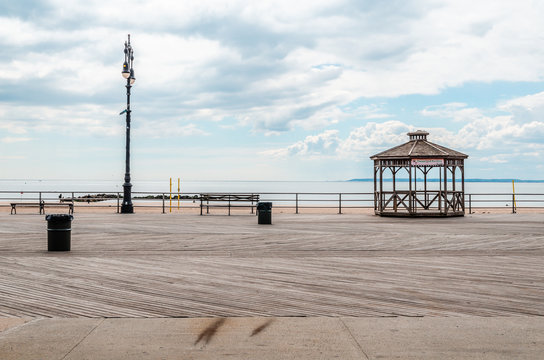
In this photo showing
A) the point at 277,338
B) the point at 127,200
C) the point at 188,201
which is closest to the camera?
the point at 277,338

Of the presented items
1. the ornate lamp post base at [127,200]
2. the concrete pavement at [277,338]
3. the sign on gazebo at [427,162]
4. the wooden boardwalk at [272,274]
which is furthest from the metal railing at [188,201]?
the concrete pavement at [277,338]

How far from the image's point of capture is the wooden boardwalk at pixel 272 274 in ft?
19.6

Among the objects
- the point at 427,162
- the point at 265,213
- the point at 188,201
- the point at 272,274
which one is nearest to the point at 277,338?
the point at 272,274

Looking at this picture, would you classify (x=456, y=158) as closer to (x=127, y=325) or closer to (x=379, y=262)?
(x=379, y=262)

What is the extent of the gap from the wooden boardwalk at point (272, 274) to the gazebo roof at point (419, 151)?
7.13 meters

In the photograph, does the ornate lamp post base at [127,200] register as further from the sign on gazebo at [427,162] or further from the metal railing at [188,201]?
the sign on gazebo at [427,162]

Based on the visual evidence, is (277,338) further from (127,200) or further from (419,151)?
(127,200)

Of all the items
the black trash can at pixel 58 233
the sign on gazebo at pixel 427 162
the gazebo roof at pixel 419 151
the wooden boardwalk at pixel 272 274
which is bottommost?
the wooden boardwalk at pixel 272 274

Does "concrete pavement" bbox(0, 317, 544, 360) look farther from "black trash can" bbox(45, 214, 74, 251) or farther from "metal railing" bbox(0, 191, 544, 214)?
"metal railing" bbox(0, 191, 544, 214)

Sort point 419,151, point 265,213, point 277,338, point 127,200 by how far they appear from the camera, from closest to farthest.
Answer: point 277,338
point 265,213
point 419,151
point 127,200

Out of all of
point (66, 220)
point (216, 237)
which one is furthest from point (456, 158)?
Result: point (66, 220)

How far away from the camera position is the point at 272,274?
8.09 m

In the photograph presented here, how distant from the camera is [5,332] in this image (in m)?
4.95

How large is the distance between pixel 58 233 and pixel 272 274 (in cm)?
483
